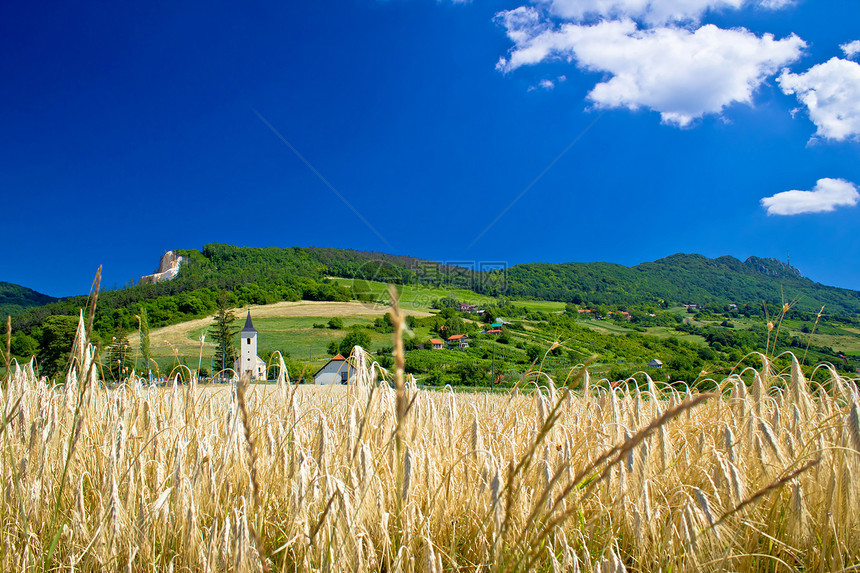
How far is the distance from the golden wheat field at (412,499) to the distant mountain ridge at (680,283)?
74.9 m

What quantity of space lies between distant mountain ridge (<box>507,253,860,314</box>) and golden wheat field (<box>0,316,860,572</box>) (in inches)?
2948

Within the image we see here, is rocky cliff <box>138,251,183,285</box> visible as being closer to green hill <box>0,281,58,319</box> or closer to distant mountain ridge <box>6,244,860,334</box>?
distant mountain ridge <box>6,244,860,334</box>

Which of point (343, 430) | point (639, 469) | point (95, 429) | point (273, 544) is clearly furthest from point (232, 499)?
point (639, 469)

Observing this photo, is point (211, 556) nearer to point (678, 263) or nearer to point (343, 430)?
point (343, 430)

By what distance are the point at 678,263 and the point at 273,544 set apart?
5594 inches

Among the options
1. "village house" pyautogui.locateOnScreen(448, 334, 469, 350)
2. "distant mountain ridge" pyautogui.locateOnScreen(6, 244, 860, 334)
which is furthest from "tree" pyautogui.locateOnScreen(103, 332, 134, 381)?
"distant mountain ridge" pyautogui.locateOnScreen(6, 244, 860, 334)

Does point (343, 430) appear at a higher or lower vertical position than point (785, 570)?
higher

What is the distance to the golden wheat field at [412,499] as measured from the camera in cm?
167

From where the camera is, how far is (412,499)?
A: 202 cm

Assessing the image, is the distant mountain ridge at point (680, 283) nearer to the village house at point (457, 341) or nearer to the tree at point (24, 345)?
the village house at point (457, 341)

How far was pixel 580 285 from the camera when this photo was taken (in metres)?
93.2

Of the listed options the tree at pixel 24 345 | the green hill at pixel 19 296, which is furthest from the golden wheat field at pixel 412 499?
the green hill at pixel 19 296

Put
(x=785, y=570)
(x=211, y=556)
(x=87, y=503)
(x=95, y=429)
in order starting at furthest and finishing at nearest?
1. (x=95, y=429)
2. (x=87, y=503)
3. (x=785, y=570)
4. (x=211, y=556)

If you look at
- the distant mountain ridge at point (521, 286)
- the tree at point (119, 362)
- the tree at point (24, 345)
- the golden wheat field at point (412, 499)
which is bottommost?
the golden wheat field at point (412, 499)
